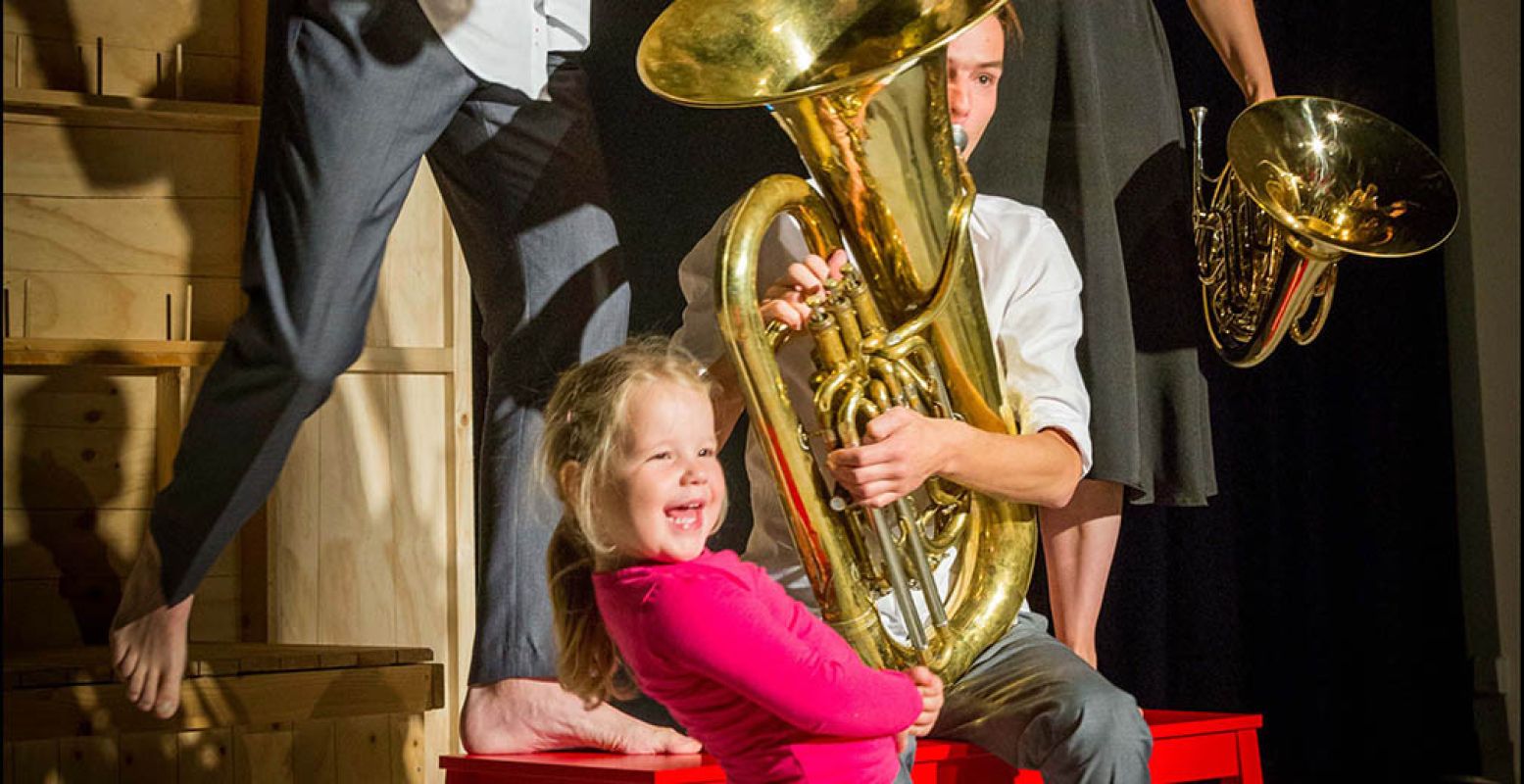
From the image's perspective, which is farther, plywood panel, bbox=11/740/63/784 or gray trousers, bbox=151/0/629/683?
gray trousers, bbox=151/0/629/683

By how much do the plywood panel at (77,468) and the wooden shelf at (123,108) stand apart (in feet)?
1.04

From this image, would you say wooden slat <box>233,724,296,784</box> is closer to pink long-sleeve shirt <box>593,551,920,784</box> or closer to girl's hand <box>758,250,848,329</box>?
pink long-sleeve shirt <box>593,551,920,784</box>

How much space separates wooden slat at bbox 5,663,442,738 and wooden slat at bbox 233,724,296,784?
0.02m

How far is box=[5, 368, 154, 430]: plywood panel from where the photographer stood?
169cm

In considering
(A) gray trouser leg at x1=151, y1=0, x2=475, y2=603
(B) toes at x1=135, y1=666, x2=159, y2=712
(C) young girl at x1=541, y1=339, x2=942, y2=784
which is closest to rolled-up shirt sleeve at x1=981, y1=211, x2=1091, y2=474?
(C) young girl at x1=541, y1=339, x2=942, y2=784

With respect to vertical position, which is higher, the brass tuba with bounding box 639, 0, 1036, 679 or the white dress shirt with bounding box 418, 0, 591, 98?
the white dress shirt with bounding box 418, 0, 591, 98

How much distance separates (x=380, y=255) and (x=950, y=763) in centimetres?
87

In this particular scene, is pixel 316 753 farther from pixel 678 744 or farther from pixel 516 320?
pixel 516 320

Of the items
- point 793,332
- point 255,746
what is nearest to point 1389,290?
point 793,332

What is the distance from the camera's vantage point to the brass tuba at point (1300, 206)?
2.43m

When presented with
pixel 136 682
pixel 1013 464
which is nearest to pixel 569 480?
pixel 136 682

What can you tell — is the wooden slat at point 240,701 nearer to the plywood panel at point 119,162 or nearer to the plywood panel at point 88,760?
the plywood panel at point 88,760

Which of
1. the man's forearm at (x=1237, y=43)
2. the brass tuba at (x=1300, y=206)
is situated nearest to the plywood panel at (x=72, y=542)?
the brass tuba at (x=1300, y=206)

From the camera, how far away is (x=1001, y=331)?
2.18 m
